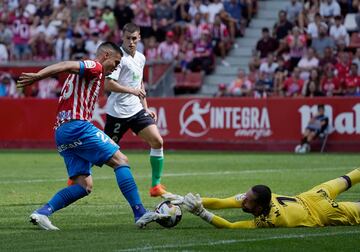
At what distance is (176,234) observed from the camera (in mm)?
10703

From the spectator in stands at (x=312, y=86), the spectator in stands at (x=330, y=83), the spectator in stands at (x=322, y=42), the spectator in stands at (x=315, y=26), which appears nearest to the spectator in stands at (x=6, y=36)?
the spectator in stands at (x=315, y=26)

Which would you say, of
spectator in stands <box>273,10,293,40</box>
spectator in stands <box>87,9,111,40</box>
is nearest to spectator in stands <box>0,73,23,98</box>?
spectator in stands <box>87,9,111,40</box>

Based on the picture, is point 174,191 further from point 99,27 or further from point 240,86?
point 99,27

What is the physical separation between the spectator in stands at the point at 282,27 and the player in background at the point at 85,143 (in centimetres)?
2049

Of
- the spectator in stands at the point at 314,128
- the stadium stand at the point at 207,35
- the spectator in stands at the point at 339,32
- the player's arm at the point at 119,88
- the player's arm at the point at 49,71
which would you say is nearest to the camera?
the player's arm at the point at 49,71

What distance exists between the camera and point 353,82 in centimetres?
2802

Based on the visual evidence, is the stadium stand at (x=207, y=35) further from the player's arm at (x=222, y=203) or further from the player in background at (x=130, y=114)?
the player's arm at (x=222, y=203)

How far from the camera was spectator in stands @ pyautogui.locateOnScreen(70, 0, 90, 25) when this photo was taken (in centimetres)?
3578

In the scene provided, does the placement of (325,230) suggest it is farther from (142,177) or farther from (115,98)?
(142,177)

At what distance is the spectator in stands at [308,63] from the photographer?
1159 inches

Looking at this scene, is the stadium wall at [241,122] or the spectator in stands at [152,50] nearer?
the stadium wall at [241,122]

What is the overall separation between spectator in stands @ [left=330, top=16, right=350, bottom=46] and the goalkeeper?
63.2 feet

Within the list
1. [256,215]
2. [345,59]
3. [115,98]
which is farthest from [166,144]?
[256,215]

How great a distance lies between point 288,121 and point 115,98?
11.7 meters
